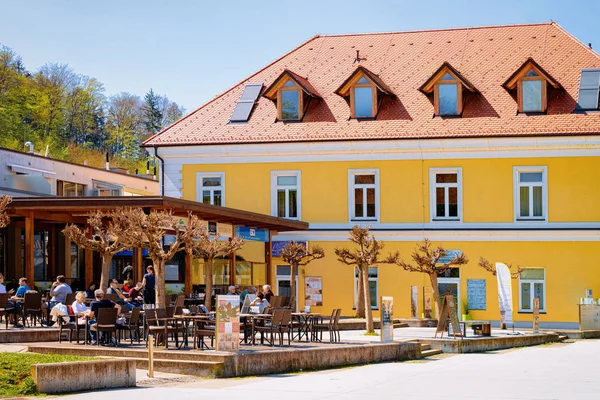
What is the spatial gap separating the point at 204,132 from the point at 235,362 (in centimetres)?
2203

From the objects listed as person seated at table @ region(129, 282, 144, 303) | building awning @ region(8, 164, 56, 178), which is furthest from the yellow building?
person seated at table @ region(129, 282, 144, 303)

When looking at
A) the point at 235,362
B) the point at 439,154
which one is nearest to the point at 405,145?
the point at 439,154

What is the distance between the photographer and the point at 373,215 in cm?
3978

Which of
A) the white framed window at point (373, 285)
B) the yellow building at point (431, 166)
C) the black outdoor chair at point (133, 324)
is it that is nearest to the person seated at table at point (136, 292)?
the black outdoor chair at point (133, 324)

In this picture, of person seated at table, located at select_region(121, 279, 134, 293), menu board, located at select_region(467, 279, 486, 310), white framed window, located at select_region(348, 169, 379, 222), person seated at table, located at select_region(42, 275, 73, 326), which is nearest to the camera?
person seated at table, located at select_region(42, 275, 73, 326)

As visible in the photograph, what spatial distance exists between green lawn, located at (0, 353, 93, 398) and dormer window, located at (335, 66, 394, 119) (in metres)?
24.1

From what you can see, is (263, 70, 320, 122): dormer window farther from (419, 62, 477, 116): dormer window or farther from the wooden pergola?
the wooden pergola

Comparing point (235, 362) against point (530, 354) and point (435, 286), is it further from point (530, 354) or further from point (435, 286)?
point (435, 286)

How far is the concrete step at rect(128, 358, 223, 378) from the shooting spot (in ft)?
64.7

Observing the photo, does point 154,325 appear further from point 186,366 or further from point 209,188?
point 209,188

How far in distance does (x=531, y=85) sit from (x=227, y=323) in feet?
71.5

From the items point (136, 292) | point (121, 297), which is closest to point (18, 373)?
A: point (121, 297)

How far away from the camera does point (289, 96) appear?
41250 millimetres

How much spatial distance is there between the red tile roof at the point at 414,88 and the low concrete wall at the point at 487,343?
8992mm
